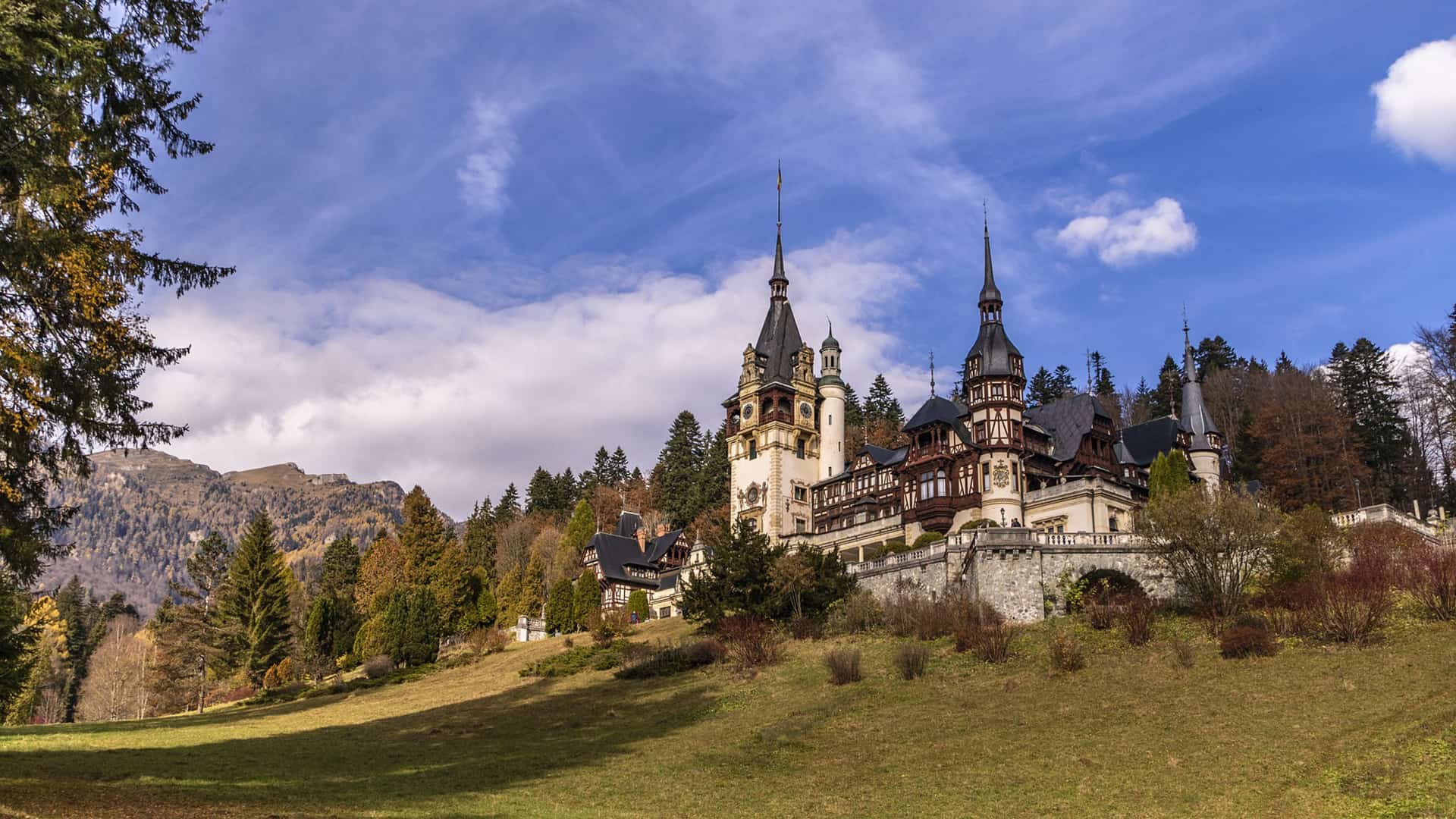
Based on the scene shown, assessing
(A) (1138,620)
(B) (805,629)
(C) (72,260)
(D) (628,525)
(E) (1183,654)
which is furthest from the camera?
(D) (628,525)

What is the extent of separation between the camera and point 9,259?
14930mm

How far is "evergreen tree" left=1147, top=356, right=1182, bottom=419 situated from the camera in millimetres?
91312

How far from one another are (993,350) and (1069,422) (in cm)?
614

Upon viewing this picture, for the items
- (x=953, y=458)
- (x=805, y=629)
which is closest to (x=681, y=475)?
(x=953, y=458)

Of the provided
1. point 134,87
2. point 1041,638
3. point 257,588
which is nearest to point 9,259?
point 134,87

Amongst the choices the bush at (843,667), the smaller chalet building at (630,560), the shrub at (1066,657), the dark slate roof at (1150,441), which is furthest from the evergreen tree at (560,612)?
the shrub at (1066,657)

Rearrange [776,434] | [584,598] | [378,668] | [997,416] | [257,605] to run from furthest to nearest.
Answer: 1. [776,434]
2. [584,598]
3. [257,605]
4. [997,416]
5. [378,668]

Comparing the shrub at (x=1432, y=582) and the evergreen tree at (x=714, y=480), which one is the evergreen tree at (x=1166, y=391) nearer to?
the evergreen tree at (x=714, y=480)

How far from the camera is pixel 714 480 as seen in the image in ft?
297

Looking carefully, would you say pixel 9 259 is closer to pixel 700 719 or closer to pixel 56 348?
pixel 56 348

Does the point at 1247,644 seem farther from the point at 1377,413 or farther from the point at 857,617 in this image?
the point at 1377,413

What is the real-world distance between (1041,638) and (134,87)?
106ft

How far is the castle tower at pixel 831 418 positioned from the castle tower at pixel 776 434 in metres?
0.19

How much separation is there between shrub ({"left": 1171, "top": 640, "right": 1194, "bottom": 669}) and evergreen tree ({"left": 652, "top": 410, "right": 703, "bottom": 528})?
57.4 metres
